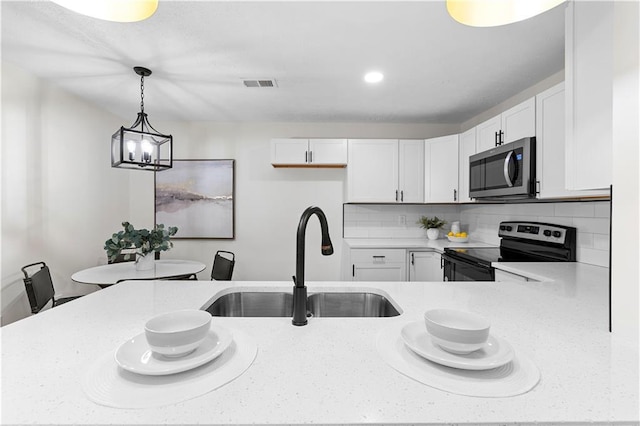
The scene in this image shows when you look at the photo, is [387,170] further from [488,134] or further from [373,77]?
[373,77]

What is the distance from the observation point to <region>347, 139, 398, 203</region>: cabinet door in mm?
3617

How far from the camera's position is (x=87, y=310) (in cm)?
110

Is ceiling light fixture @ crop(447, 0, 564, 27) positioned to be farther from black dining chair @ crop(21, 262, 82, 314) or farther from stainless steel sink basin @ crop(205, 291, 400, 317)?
black dining chair @ crop(21, 262, 82, 314)

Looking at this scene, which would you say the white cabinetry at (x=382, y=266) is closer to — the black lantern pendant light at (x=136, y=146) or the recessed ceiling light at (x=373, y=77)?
the recessed ceiling light at (x=373, y=77)

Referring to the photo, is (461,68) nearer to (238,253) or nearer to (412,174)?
(412,174)

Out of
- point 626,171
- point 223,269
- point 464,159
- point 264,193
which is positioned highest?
point 464,159

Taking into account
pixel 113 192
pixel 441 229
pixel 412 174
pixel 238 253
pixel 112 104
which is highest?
pixel 112 104

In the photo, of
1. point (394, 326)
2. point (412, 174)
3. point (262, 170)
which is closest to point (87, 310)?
point (394, 326)

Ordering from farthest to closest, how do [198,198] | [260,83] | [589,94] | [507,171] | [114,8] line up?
[198,198], [260,83], [507,171], [589,94], [114,8]

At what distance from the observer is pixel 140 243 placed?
2654 millimetres

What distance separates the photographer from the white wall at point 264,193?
3971mm

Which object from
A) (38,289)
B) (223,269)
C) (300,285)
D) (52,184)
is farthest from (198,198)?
(300,285)

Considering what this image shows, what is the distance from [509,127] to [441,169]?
103cm

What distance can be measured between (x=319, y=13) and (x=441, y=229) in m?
3.02
